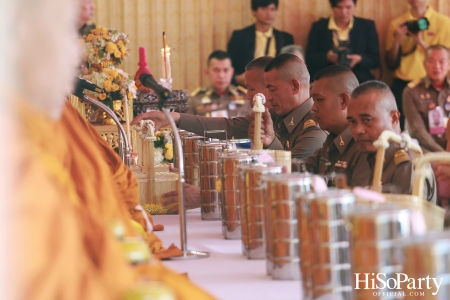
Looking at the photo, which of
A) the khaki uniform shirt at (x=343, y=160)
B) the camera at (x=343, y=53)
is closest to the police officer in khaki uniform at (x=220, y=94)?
the camera at (x=343, y=53)

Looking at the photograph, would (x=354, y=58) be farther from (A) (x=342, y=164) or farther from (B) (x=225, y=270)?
(B) (x=225, y=270)

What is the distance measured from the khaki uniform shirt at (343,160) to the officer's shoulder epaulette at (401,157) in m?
0.32

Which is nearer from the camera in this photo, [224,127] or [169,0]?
[224,127]

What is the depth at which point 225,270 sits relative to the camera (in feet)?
7.08

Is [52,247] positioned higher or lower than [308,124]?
lower

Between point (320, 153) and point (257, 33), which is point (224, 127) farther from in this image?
point (257, 33)

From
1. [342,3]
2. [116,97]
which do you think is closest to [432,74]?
[342,3]

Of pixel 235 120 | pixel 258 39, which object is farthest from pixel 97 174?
pixel 258 39

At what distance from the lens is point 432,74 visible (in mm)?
6957

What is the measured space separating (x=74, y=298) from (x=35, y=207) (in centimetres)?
16

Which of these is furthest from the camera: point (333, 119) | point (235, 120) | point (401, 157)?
point (235, 120)

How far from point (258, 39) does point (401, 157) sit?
5208 millimetres

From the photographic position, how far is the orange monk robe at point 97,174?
2020 mm

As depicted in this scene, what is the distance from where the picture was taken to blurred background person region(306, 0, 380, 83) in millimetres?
7504
